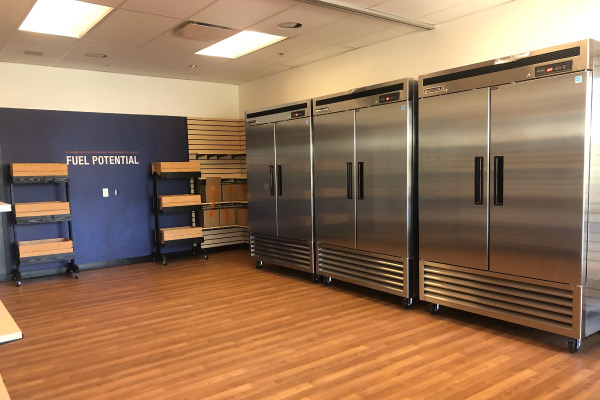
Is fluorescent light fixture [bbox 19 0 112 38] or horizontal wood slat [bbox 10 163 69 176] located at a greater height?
fluorescent light fixture [bbox 19 0 112 38]

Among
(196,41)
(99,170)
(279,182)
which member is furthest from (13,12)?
(279,182)

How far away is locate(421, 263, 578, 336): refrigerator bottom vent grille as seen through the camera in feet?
11.6

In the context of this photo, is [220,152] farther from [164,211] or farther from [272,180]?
[272,180]

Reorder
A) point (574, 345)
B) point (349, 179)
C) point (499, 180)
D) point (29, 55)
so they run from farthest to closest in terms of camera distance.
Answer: point (29, 55), point (349, 179), point (499, 180), point (574, 345)

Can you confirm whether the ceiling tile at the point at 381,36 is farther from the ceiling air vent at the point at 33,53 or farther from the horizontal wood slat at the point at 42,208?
the horizontal wood slat at the point at 42,208

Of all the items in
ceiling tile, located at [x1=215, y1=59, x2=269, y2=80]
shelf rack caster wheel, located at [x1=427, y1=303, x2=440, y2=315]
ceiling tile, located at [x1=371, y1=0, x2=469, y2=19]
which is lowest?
shelf rack caster wheel, located at [x1=427, y1=303, x2=440, y2=315]

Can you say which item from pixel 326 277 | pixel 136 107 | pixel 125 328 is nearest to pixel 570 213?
pixel 326 277

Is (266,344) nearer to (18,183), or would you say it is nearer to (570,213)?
(570,213)

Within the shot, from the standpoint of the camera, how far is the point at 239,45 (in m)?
6.57

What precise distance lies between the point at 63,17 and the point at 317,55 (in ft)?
10.6

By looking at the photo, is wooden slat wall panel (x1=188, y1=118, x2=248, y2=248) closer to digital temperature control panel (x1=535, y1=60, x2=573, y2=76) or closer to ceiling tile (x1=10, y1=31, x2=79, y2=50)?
ceiling tile (x1=10, y1=31, x2=79, y2=50)

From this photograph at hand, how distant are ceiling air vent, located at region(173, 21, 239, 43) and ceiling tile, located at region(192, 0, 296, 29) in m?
0.11

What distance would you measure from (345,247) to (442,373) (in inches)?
92.1

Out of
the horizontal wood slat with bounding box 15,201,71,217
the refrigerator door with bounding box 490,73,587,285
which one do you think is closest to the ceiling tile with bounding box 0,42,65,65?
the horizontal wood slat with bounding box 15,201,71,217
